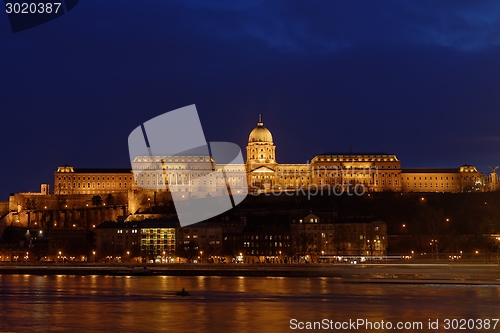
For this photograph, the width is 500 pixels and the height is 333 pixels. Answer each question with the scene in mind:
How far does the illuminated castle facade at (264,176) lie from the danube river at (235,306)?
72373 mm

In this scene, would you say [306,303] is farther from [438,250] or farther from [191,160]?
[191,160]

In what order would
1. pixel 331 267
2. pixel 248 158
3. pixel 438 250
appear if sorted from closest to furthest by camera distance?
1. pixel 331 267
2. pixel 438 250
3. pixel 248 158

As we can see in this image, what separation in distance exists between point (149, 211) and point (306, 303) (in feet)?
207

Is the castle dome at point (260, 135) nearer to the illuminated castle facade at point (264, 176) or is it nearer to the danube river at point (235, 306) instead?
the illuminated castle facade at point (264, 176)

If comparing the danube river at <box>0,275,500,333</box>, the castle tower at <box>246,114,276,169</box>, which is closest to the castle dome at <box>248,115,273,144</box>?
the castle tower at <box>246,114,276,169</box>

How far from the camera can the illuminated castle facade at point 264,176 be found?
113562mm

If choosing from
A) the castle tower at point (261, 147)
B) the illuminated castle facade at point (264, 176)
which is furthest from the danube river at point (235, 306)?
the castle tower at point (261, 147)

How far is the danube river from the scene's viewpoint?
24.1 m

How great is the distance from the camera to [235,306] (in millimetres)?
29016

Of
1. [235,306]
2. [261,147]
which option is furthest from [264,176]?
[235,306]

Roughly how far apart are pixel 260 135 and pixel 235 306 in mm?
98336

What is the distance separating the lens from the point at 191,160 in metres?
118

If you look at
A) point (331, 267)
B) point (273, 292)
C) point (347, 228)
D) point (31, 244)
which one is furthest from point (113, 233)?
point (273, 292)

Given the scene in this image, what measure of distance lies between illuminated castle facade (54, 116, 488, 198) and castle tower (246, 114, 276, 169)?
4.43m
